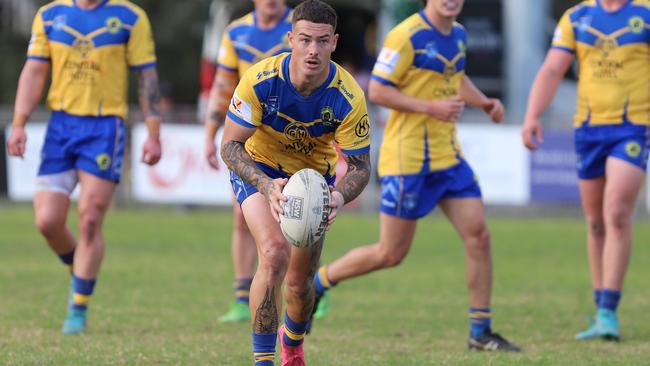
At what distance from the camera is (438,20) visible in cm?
880

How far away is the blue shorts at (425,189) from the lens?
8.76m

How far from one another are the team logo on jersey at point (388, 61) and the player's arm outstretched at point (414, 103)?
0.10 m

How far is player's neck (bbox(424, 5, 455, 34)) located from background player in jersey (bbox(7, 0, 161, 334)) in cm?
Answer: 211

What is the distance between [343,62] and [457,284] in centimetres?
1368

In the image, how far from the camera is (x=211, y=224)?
19.4 m

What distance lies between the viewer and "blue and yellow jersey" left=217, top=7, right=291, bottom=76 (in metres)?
9.95

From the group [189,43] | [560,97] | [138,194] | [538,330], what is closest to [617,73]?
[538,330]

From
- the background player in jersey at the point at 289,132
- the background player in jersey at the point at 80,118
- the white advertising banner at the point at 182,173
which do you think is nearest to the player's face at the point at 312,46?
the background player in jersey at the point at 289,132

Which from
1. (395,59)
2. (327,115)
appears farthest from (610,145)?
(327,115)

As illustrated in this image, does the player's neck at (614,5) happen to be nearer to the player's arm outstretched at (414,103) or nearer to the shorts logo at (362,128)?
the player's arm outstretched at (414,103)

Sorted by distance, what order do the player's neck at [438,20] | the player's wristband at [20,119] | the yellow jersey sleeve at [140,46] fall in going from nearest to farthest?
1. the player's neck at [438,20]
2. the player's wristband at [20,119]
3. the yellow jersey sleeve at [140,46]

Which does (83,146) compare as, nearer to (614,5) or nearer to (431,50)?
(431,50)

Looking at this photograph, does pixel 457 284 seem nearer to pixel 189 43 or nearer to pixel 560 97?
pixel 560 97

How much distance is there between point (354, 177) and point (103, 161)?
2.82 m
